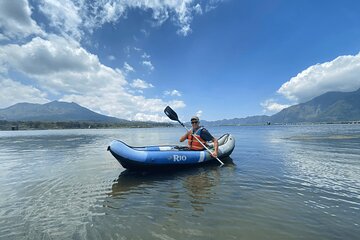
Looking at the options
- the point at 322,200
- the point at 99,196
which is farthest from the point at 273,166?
the point at 99,196

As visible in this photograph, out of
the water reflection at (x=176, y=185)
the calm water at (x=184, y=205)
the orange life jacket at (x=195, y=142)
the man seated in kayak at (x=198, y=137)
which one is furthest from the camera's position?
the orange life jacket at (x=195, y=142)

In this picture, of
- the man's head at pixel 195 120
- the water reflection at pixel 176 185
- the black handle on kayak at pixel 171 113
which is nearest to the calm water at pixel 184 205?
the water reflection at pixel 176 185

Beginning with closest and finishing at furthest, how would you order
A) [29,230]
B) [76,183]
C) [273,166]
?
[29,230]
[76,183]
[273,166]

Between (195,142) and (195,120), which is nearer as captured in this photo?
(195,120)

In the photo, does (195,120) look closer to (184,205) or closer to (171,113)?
(171,113)

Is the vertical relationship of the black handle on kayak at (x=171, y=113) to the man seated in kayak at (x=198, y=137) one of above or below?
above

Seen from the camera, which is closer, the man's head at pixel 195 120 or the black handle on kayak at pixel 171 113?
the man's head at pixel 195 120

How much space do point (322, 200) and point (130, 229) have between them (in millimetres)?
6357

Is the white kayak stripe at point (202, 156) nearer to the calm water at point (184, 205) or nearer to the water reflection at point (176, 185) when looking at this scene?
the water reflection at point (176, 185)

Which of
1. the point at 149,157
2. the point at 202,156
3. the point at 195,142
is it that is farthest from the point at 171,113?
the point at 149,157

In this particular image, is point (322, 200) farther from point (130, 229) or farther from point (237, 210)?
point (130, 229)

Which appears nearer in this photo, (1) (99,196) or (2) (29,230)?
(2) (29,230)

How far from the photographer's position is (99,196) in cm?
835

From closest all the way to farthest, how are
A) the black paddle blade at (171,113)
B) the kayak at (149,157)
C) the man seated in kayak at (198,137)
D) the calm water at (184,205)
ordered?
the calm water at (184,205) → the kayak at (149,157) → the man seated in kayak at (198,137) → the black paddle blade at (171,113)
